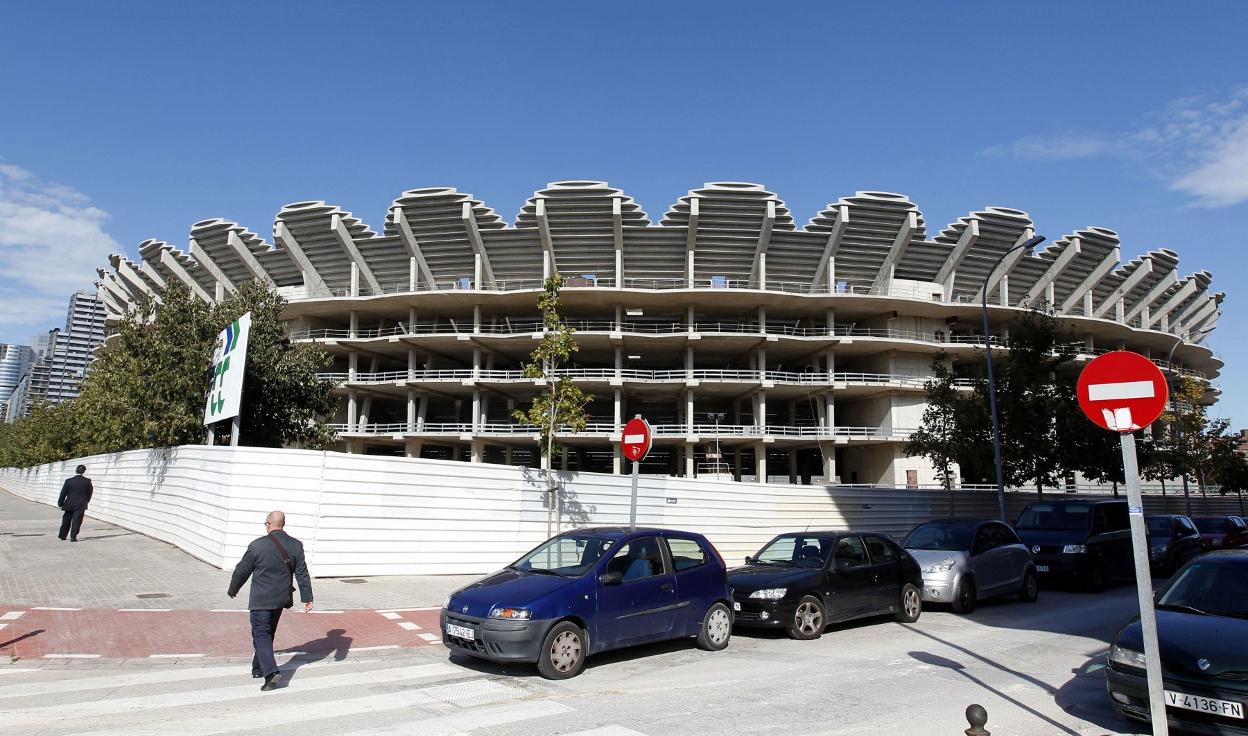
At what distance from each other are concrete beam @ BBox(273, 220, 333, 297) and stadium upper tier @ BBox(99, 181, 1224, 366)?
9 cm

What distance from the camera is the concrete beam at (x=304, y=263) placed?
45.2 meters

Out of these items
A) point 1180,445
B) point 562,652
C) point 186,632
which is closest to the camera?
point 562,652

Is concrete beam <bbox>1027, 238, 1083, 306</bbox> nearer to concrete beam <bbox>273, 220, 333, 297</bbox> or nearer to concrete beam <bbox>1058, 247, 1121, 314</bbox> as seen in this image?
concrete beam <bbox>1058, 247, 1121, 314</bbox>

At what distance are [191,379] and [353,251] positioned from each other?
25864 mm

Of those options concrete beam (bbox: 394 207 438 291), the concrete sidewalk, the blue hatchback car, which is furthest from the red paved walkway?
concrete beam (bbox: 394 207 438 291)

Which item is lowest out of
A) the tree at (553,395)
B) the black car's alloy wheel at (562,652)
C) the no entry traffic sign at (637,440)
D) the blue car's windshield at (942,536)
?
the black car's alloy wheel at (562,652)

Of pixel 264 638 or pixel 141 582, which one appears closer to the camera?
pixel 264 638

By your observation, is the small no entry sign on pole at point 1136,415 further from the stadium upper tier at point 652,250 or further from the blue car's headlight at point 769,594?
the stadium upper tier at point 652,250

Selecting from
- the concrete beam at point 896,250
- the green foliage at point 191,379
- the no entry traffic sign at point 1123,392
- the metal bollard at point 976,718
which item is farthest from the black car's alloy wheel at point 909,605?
the concrete beam at point 896,250

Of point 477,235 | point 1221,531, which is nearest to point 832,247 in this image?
point 477,235

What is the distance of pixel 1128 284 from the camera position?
51.5 metres

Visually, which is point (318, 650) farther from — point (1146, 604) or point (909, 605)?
point (909, 605)

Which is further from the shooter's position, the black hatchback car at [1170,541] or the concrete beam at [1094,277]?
the concrete beam at [1094,277]

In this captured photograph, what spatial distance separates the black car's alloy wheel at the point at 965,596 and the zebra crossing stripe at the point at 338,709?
27.0 ft
